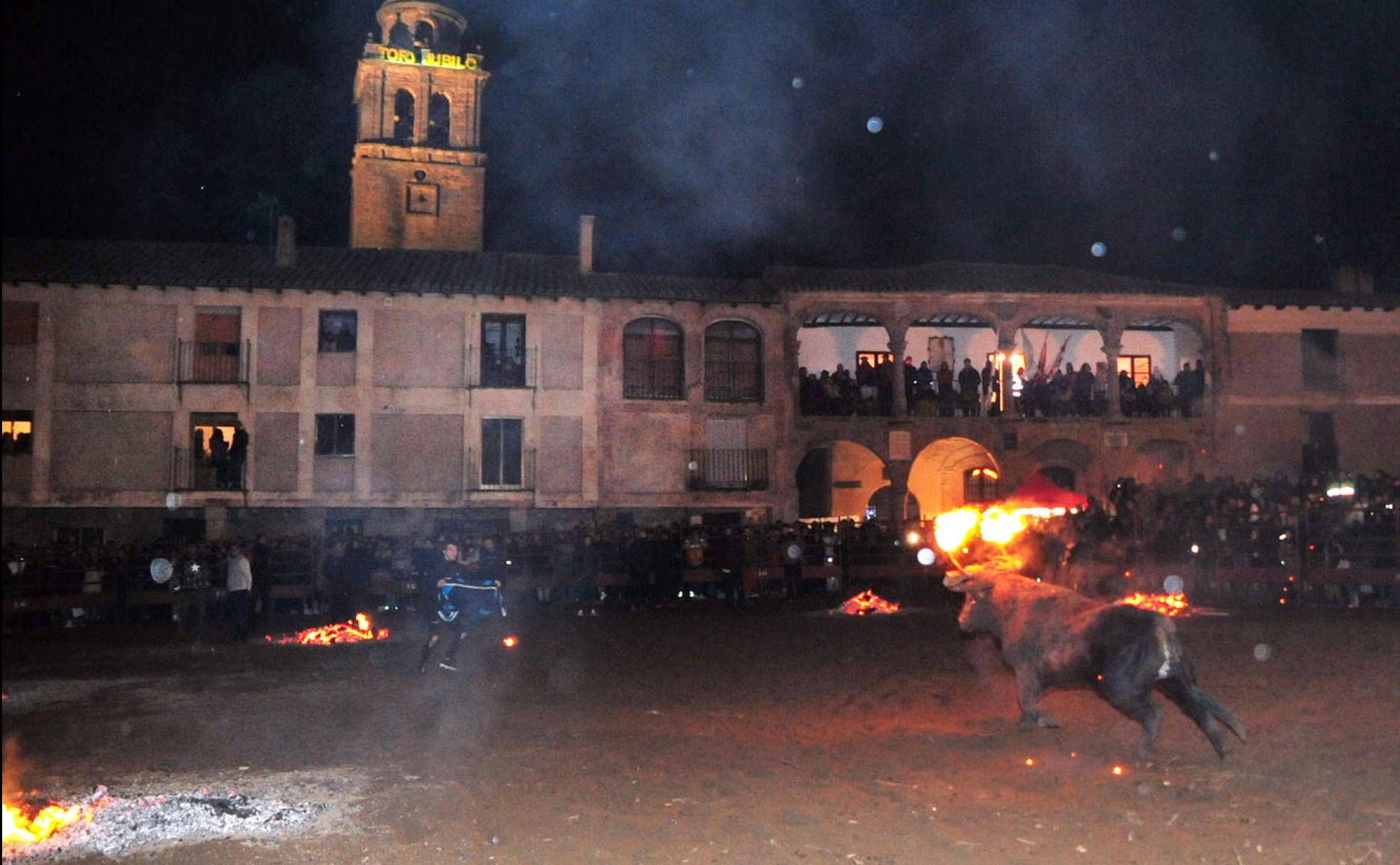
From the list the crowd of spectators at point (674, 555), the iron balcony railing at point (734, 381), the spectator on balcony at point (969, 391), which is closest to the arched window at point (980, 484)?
the spectator on balcony at point (969, 391)

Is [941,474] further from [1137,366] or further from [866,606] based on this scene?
[866,606]

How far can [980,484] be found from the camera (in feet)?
107

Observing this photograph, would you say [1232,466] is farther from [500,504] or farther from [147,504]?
[147,504]

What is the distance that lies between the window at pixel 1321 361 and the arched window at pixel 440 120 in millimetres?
32010

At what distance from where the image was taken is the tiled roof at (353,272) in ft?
91.8

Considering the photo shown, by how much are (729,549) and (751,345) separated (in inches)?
408

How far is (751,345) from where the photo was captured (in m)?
30.7

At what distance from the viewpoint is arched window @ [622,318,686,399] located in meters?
30.0

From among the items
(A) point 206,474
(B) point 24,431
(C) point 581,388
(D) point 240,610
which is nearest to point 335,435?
(A) point 206,474

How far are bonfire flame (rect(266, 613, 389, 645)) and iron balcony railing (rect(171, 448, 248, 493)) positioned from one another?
1217cm

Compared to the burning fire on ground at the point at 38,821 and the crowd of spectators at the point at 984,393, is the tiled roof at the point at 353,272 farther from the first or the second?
the burning fire on ground at the point at 38,821

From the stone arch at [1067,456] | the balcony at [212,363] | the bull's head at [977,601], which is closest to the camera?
the bull's head at [977,601]

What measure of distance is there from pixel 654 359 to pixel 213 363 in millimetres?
11445

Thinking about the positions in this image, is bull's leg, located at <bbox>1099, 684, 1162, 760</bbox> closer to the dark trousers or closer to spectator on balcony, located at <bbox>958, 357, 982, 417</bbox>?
the dark trousers
